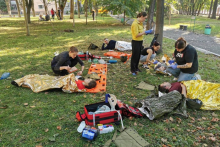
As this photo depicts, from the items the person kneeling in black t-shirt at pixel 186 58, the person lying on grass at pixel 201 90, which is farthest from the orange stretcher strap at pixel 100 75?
the person kneeling in black t-shirt at pixel 186 58

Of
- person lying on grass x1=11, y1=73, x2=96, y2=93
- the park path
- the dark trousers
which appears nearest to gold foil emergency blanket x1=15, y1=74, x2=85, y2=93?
person lying on grass x1=11, y1=73, x2=96, y2=93

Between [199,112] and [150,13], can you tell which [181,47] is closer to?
[199,112]

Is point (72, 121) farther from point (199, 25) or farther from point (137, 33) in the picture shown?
point (199, 25)

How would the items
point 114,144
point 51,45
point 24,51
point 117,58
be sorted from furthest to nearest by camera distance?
point 51,45
point 24,51
point 117,58
point 114,144

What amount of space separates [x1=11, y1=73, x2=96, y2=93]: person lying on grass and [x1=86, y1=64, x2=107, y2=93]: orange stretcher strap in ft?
0.53

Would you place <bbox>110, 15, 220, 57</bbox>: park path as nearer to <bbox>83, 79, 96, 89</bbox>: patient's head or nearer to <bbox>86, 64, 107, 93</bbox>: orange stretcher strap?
<bbox>86, 64, 107, 93</bbox>: orange stretcher strap

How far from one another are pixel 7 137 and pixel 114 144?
1.80m

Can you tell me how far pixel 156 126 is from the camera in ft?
10.1

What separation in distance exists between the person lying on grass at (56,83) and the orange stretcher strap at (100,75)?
16 centimetres

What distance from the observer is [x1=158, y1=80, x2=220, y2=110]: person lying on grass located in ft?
12.1

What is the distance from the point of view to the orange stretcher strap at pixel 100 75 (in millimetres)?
4367

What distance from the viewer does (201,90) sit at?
3834 mm

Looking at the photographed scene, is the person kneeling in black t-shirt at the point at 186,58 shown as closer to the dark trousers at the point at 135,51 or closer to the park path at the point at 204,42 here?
the dark trousers at the point at 135,51

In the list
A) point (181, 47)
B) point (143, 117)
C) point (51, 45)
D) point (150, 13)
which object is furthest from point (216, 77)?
point (150, 13)
